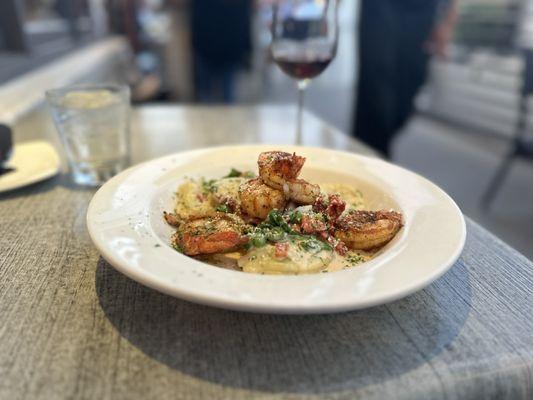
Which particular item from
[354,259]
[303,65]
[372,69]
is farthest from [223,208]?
[372,69]

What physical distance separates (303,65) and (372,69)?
4.29ft

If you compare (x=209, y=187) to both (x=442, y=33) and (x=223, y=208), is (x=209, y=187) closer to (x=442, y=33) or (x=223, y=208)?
(x=223, y=208)

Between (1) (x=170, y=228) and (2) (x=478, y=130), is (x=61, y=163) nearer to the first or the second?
(1) (x=170, y=228)

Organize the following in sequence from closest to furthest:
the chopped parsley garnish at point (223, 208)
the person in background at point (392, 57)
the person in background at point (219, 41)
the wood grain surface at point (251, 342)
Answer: the wood grain surface at point (251, 342), the chopped parsley garnish at point (223, 208), the person in background at point (392, 57), the person in background at point (219, 41)

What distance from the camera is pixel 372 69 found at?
2186 millimetres

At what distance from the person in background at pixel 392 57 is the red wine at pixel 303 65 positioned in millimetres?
1246

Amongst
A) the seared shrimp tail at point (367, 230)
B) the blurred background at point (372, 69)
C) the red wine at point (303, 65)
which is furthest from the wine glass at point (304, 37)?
the seared shrimp tail at point (367, 230)

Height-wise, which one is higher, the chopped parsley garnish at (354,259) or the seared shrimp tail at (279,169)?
the seared shrimp tail at (279,169)

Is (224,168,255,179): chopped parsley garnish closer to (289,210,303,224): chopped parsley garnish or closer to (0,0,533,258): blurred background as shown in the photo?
(289,210,303,224): chopped parsley garnish

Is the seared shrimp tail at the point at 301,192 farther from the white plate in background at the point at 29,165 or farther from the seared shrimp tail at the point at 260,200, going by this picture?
the white plate in background at the point at 29,165

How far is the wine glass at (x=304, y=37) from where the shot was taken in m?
0.99

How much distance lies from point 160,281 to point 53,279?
224mm

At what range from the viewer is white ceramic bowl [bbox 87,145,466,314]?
387 millimetres

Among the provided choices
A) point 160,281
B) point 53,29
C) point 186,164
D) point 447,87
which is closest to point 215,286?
point 160,281
